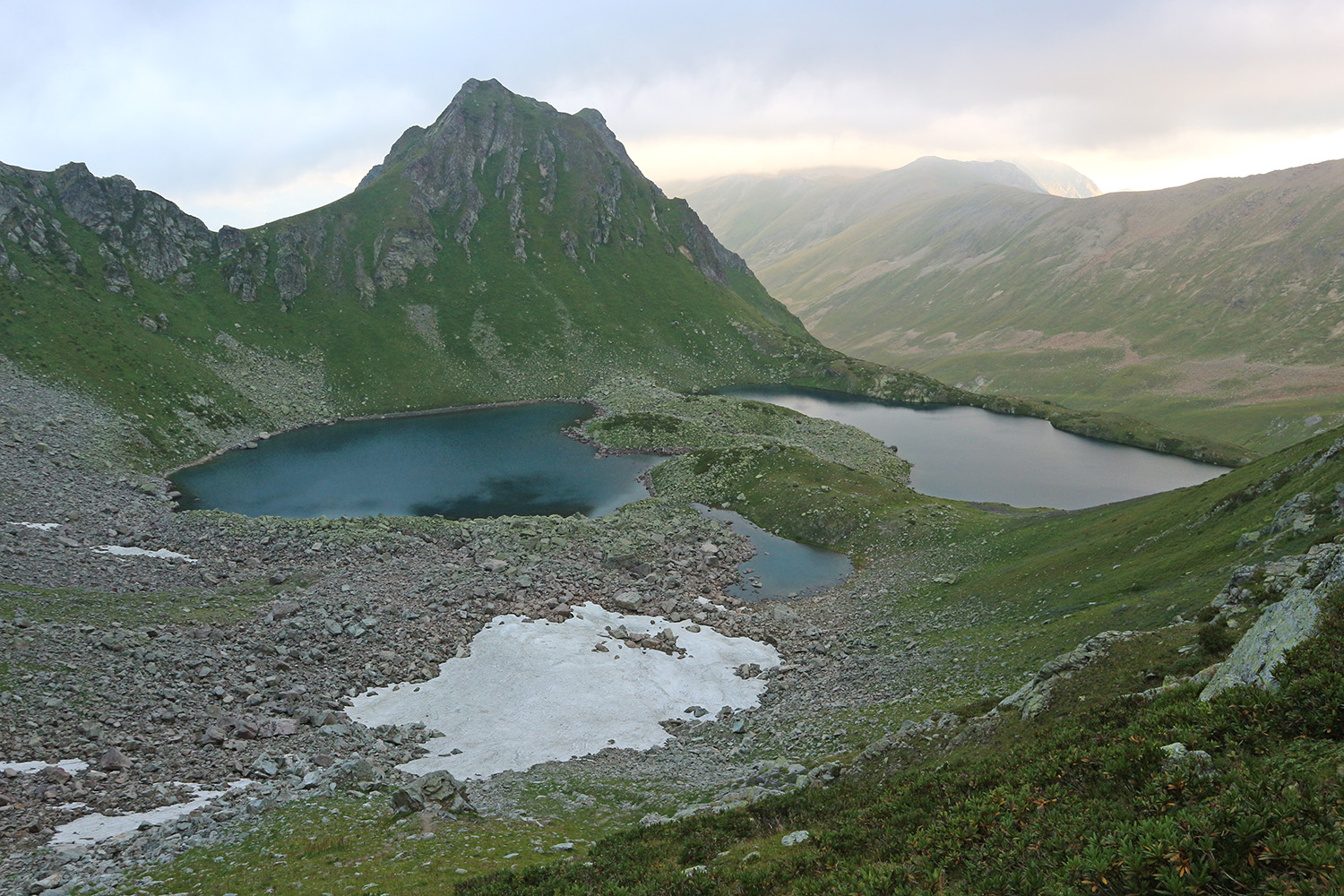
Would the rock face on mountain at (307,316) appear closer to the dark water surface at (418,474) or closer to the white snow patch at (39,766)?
the dark water surface at (418,474)

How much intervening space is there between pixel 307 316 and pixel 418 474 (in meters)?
84.0

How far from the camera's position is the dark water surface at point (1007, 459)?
9738 centimetres

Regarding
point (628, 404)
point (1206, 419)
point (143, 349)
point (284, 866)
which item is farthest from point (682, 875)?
point (1206, 419)

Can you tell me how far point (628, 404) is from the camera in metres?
139

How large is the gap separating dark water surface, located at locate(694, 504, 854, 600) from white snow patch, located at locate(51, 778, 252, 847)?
42.7 m

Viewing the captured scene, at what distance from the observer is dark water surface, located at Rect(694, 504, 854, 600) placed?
207 feet

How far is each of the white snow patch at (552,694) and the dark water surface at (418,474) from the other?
37.9m

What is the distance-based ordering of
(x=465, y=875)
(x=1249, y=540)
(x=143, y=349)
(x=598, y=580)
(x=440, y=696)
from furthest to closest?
(x=143, y=349) < (x=598, y=580) < (x=440, y=696) < (x=1249, y=540) < (x=465, y=875)

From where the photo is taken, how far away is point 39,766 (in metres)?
27.7

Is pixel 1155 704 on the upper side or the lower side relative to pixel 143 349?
lower

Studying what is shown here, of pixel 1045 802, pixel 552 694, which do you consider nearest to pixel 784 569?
pixel 552 694

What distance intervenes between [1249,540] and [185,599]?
63084 mm

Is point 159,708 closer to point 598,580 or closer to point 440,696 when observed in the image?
point 440,696

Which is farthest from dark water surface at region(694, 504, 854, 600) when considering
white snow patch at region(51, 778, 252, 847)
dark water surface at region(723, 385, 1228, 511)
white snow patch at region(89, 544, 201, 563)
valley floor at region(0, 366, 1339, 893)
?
white snow patch at region(89, 544, 201, 563)
